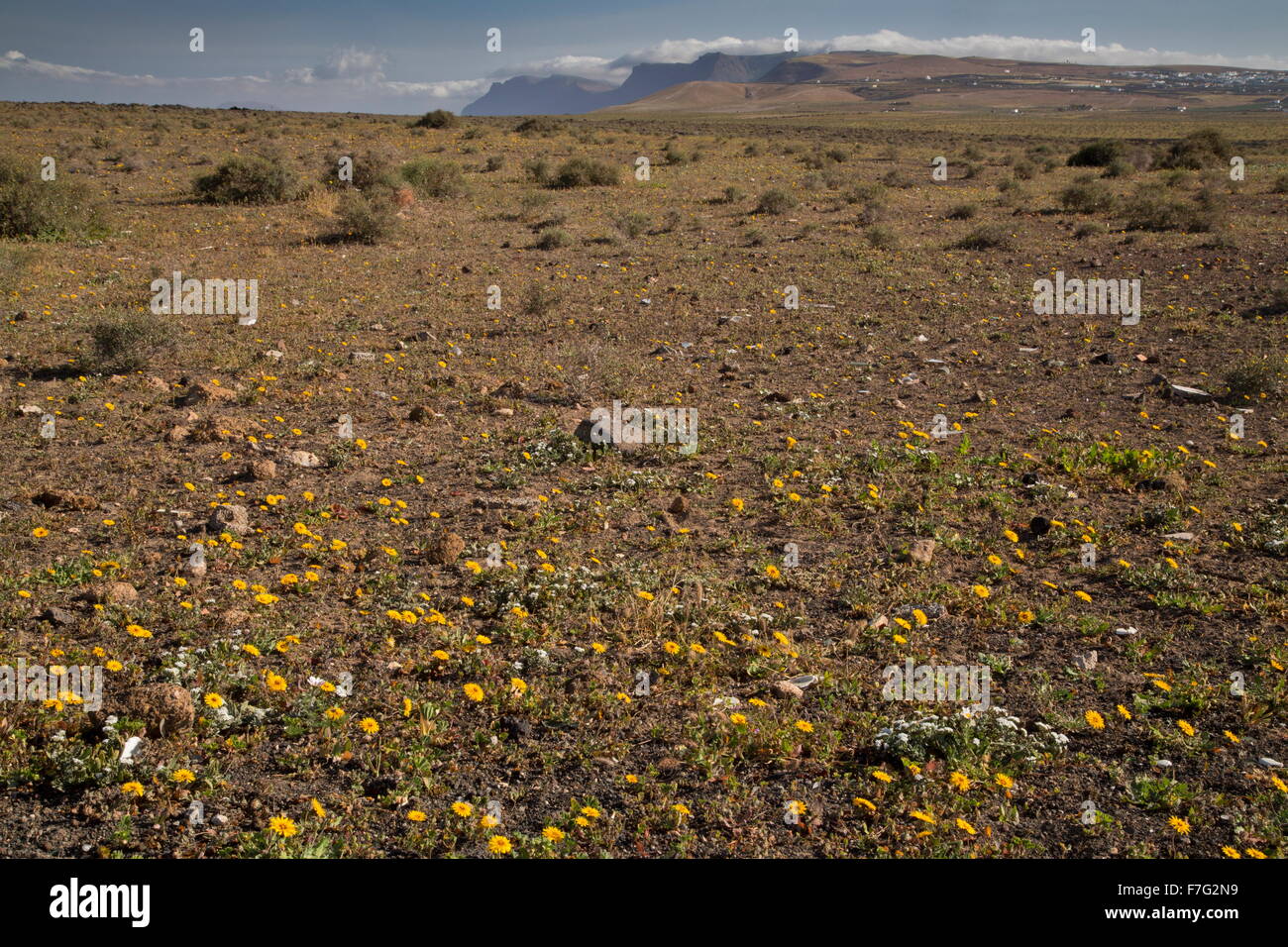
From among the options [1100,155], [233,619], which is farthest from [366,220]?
[1100,155]

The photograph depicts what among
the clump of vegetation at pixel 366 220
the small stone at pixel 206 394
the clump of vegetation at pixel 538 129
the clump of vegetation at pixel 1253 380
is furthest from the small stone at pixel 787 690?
the clump of vegetation at pixel 538 129

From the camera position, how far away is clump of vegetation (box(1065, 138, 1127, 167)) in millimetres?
28578

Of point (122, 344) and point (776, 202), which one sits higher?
point (776, 202)

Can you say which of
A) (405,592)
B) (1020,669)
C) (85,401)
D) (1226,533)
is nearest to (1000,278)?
(1226,533)

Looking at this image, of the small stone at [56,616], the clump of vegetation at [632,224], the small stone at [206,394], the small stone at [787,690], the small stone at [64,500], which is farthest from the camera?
the clump of vegetation at [632,224]

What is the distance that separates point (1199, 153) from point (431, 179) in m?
27.8

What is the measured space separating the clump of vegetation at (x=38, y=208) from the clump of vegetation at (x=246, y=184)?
3822 millimetres

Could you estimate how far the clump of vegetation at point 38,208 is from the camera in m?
14.4

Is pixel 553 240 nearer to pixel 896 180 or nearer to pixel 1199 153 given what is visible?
pixel 896 180

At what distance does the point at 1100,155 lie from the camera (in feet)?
96.3

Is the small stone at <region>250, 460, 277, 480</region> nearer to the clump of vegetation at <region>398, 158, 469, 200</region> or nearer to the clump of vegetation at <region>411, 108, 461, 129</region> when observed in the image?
the clump of vegetation at <region>398, 158, 469, 200</region>

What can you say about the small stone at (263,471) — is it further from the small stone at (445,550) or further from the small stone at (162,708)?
the small stone at (162,708)

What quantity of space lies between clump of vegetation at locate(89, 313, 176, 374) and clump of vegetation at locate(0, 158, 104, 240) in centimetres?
815
